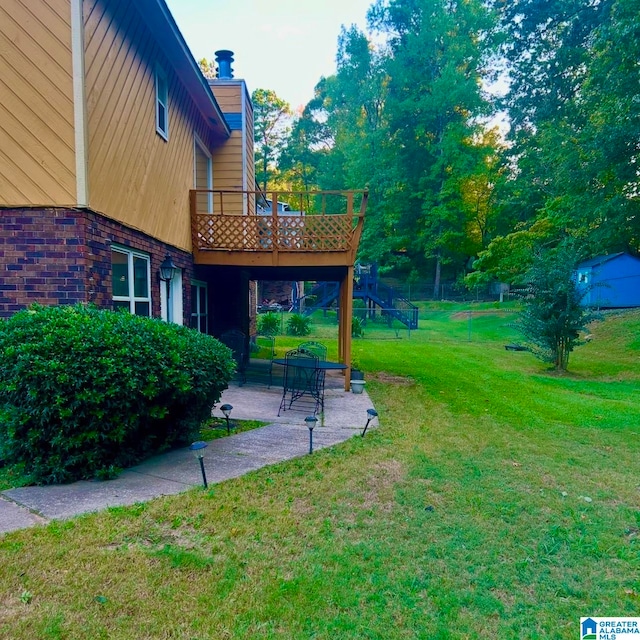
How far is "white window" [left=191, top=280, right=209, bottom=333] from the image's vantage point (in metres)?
8.73

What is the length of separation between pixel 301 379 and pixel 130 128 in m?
4.43

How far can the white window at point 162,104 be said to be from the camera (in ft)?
21.4

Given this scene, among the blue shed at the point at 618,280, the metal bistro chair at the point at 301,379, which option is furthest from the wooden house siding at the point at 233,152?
the blue shed at the point at 618,280

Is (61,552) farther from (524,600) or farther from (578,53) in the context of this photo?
(578,53)

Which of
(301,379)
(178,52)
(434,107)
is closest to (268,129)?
(434,107)

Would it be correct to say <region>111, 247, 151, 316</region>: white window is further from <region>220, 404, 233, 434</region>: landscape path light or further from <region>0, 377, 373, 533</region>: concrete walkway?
<region>0, 377, 373, 533</region>: concrete walkway

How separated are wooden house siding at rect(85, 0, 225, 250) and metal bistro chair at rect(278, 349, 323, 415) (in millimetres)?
2855

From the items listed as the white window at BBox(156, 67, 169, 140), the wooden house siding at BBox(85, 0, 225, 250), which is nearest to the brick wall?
the wooden house siding at BBox(85, 0, 225, 250)

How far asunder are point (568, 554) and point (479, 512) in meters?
0.66

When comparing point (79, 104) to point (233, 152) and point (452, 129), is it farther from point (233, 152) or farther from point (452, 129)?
point (452, 129)

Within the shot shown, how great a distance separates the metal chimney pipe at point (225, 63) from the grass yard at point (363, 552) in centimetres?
1098

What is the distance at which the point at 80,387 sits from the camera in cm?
339

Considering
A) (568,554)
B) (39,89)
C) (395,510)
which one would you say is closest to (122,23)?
(39,89)

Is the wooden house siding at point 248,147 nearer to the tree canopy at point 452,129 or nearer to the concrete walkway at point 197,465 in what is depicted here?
the concrete walkway at point 197,465
